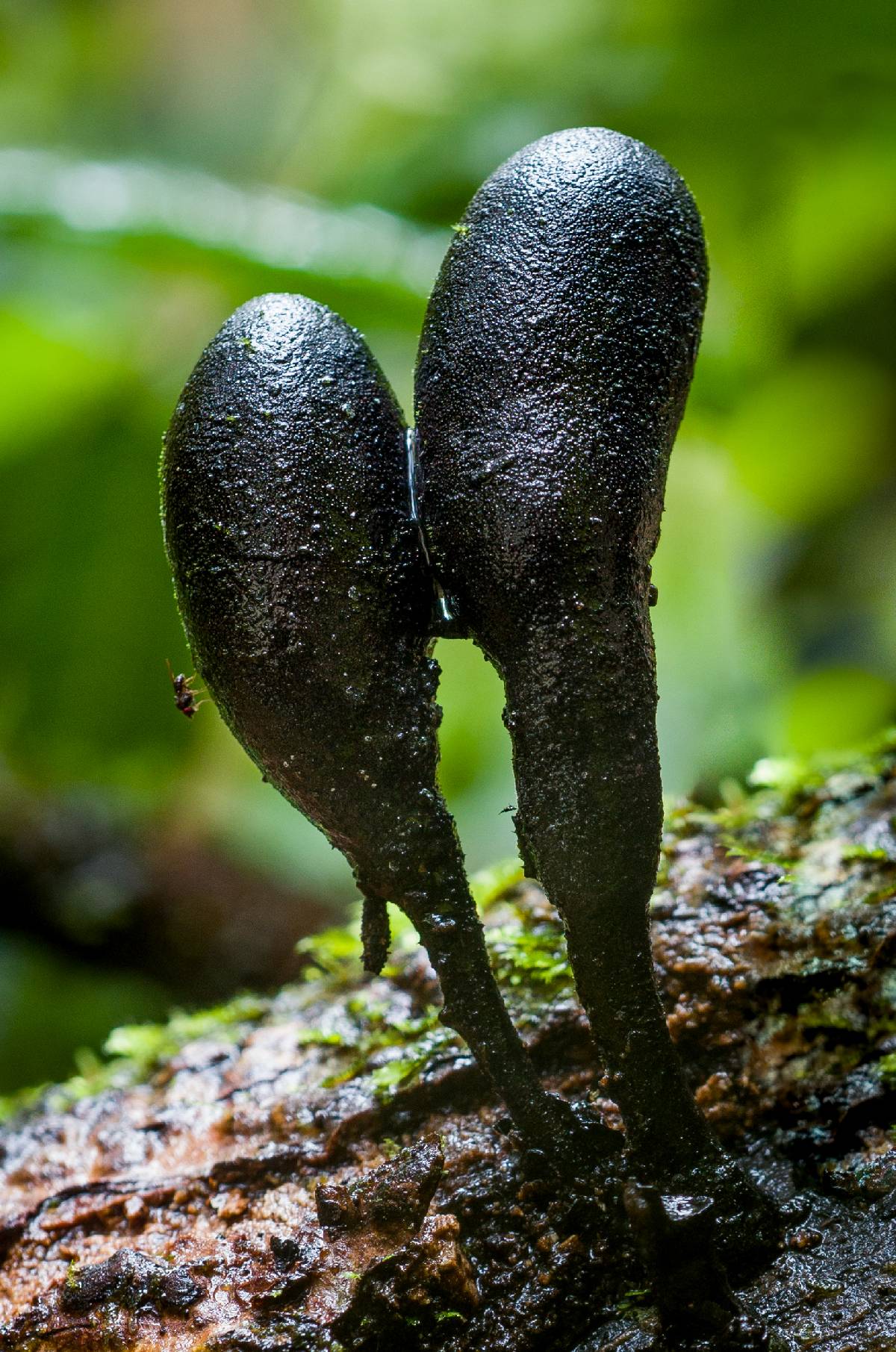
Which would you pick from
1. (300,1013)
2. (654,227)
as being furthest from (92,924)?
(654,227)

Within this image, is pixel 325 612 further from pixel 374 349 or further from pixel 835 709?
pixel 835 709

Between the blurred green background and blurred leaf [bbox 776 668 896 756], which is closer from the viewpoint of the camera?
the blurred green background

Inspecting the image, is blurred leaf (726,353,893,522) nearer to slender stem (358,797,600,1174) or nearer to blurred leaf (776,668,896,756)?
blurred leaf (776,668,896,756)

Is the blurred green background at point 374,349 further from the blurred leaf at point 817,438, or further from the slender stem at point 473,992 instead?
the slender stem at point 473,992

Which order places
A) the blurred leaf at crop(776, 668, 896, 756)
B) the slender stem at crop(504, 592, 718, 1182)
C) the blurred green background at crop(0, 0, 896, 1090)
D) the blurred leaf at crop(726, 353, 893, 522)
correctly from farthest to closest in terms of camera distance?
the blurred leaf at crop(726, 353, 893, 522)
the blurred leaf at crop(776, 668, 896, 756)
the blurred green background at crop(0, 0, 896, 1090)
the slender stem at crop(504, 592, 718, 1182)

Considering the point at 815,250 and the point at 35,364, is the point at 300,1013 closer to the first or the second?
the point at 35,364

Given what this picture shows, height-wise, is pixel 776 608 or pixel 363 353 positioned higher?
pixel 776 608

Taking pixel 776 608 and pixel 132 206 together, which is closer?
pixel 132 206

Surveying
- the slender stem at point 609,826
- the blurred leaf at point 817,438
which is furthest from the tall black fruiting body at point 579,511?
the blurred leaf at point 817,438

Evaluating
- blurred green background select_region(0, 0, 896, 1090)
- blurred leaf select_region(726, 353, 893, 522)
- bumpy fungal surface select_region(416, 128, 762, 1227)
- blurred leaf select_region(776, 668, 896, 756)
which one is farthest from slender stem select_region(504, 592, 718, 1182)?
blurred leaf select_region(726, 353, 893, 522)

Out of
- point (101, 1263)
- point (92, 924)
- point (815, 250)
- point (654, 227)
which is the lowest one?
point (101, 1263)
